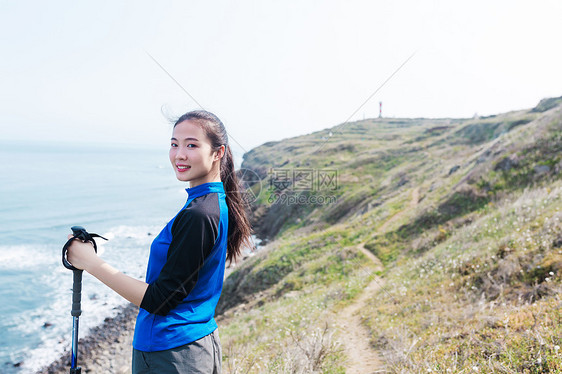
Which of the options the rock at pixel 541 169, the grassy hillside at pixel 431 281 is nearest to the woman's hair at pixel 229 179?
the grassy hillside at pixel 431 281

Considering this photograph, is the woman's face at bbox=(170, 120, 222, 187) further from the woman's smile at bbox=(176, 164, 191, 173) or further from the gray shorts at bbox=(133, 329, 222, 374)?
the gray shorts at bbox=(133, 329, 222, 374)

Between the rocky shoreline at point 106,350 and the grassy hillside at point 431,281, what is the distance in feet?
21.8

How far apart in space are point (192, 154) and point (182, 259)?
2.79ft

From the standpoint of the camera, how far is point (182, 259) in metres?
2.08

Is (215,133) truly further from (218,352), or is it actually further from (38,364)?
(38,364)

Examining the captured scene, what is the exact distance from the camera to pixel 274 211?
47656 millimetres

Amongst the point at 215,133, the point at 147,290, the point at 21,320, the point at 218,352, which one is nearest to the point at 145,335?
the point at 147,290

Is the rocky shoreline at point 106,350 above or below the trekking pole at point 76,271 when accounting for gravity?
below

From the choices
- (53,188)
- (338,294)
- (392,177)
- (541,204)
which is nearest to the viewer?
(541,204)

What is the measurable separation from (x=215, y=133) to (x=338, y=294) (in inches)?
469

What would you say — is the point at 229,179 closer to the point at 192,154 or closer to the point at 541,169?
the point at 192,154

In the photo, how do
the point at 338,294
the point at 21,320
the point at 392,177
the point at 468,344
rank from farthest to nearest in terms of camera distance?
the point at 392,177, the point at 21,320, the point at 338,294, the point at 468,344

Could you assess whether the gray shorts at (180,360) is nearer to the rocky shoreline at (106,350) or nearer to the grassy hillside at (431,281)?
the grassy hillside at (431,281)

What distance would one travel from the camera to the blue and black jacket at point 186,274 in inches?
82.2
